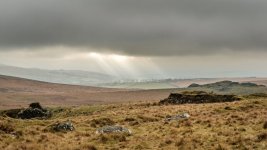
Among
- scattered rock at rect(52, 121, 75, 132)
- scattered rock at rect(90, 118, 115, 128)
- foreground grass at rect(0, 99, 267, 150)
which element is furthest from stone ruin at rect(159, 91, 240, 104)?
scattered rock at rect(52, 121, 75, 132)

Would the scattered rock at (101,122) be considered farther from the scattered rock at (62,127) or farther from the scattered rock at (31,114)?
the scattered rock at (31,114)

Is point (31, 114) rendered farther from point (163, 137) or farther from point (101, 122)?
point (163, 137)

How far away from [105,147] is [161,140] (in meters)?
4.39

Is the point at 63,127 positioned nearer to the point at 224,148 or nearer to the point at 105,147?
the point at 105,147

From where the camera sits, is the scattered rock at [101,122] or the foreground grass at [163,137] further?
the scattered rock at [101,122]

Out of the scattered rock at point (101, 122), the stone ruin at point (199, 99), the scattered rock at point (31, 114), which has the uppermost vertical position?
the stone ruin at point (199, 99)

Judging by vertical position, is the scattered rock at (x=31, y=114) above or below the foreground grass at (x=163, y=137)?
below

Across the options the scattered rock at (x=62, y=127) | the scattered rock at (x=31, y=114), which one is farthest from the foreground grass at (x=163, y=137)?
the scattered rock at (x=31, y=114)

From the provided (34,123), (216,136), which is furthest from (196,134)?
(34,123)

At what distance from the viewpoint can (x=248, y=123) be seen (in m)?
33.3

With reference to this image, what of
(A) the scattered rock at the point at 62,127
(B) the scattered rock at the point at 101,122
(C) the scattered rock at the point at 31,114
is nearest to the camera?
(A) the scattered rock at the point at 62,127

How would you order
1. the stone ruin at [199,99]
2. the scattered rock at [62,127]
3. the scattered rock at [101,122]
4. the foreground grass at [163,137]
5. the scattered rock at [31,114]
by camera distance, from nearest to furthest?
the foreground grass at [163,137]
the scattered rock at [62,127]
the scattered rock at [101,122]
the scattered rock at [31,114]
the stone ruin at [199,99]

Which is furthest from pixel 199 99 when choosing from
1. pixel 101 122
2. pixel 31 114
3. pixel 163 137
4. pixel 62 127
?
pixel 163 137

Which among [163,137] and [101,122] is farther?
[101,122]
